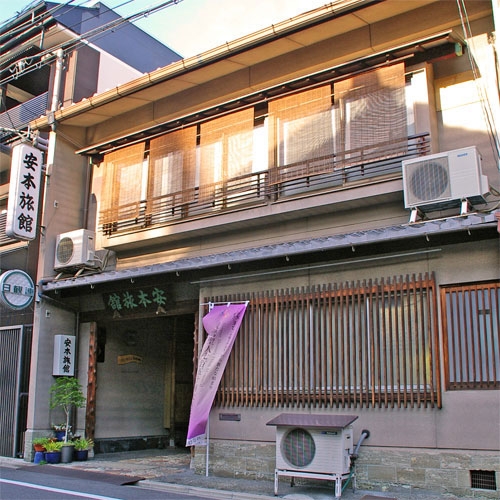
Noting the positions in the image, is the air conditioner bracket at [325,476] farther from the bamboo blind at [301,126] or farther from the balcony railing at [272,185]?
the bamboo blind at [301,126]

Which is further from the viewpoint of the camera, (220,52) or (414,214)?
(220,52)

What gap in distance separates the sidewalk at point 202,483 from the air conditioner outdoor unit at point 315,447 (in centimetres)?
38

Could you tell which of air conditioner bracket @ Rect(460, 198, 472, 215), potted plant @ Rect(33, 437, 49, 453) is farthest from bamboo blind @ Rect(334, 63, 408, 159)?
potted plant @ Rect(33, 437, 49, 453)

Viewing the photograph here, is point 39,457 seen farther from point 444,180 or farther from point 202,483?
point 444,180

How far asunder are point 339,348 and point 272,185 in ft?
12.7

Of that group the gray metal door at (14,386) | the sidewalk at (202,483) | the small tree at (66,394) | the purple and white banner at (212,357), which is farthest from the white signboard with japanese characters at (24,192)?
the purple and white banner at (212,357)

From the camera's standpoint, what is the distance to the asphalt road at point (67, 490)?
31.8 ft

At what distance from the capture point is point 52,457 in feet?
46.6

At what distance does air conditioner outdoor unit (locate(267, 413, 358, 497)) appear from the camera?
9422 millimetres

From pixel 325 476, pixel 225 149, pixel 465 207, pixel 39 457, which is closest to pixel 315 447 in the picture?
pixel 325 476

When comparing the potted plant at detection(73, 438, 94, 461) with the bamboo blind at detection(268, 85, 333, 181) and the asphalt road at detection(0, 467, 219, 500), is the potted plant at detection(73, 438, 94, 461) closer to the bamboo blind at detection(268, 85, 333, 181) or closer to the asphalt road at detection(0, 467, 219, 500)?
the asphalt road at detection(0, 467, 219, 500)

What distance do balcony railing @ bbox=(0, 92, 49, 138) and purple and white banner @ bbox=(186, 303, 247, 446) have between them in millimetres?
10702

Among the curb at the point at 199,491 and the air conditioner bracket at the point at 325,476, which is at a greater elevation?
the air conditioner bracket at the point at 325,476

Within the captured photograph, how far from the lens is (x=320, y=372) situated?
36.3 ft
